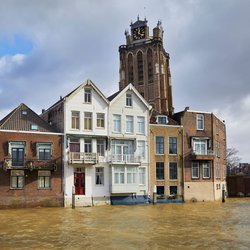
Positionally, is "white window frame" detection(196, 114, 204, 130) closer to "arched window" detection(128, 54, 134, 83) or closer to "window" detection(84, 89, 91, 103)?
"window" detection(84, 89, 91, 103)

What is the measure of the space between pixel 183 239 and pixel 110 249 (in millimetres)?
4855

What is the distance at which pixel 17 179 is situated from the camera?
4284cm

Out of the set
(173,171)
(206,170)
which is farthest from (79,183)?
(206,170)

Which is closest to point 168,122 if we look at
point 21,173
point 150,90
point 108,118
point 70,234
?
point 108,118

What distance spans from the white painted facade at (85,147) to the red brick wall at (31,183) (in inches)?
36.1

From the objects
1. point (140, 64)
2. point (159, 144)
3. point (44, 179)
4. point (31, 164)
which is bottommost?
point (44, 179)

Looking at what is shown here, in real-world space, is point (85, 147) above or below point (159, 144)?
below

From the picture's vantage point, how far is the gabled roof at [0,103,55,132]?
144 ft

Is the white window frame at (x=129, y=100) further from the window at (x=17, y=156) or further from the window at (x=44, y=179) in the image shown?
the window at (x=17, y=156)

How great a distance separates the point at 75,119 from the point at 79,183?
7336mm

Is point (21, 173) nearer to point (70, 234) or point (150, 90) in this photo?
point (70, 234)

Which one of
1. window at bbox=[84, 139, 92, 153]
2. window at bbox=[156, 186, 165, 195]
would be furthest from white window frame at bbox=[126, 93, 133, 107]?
window at bbox=[156, 186, 165, 195]

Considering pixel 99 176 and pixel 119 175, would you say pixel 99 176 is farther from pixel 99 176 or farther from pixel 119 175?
pixel 119 175

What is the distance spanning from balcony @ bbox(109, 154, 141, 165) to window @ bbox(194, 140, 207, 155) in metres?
9.35
